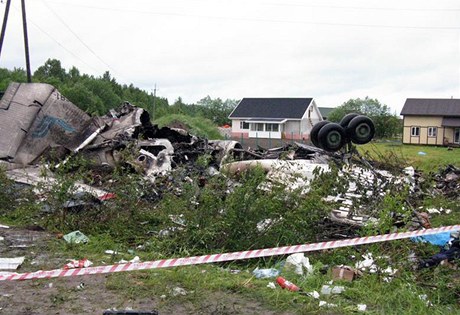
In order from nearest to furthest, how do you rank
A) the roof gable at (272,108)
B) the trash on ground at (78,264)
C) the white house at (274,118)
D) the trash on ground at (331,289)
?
1. the trash on ground at (331,289)
2. the trash on ground at (78,264)
3. the white house at (274,118)
4. the roof gable at (272,108)

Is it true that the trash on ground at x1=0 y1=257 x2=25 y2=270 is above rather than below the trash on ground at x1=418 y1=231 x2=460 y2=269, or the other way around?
below

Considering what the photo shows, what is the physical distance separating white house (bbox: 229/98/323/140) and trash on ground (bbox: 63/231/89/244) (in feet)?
149

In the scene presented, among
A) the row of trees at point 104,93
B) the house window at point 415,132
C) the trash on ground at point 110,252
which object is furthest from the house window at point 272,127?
the trash on ground at point 110,252

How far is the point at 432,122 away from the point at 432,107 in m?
1.71

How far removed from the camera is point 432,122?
139 ft

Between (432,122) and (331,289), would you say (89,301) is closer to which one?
(331,289)

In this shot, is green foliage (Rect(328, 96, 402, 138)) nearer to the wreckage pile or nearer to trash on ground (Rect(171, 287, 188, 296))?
the wreckage pile

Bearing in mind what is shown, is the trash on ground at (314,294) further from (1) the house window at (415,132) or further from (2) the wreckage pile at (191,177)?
(1) the house window at (415,132)

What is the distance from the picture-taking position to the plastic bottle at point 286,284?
462cm

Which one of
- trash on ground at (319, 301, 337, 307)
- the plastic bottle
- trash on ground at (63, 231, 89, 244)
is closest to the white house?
trash on ground at (63, 231, 89, 244)

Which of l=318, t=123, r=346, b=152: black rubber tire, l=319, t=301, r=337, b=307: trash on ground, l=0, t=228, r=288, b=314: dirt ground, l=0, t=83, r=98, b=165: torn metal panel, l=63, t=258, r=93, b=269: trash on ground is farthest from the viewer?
l=318, t=123, r=346, b=152: black rubber tire

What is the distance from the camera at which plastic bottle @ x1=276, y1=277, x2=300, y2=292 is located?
4.62 metres

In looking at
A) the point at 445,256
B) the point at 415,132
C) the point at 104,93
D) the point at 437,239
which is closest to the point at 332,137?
the point at 437,239

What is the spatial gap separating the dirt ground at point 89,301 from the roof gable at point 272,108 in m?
49.0
